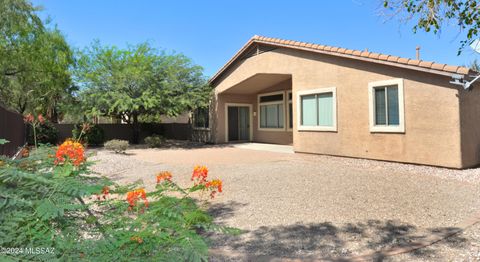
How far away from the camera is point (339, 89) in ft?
40.0

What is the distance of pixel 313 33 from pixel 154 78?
9.22 metres

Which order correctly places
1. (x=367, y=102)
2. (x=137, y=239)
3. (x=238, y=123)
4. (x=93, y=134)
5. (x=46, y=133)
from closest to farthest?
(x=137, y=239) → (x=367, y=102) → (x=46, y=133) → (x=93, y=134) → (x=238, y=123)

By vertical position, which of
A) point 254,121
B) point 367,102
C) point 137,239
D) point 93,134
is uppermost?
point 367,102

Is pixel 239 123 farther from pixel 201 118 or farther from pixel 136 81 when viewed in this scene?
pixel 136 81

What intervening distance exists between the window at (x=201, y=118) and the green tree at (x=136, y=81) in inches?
83.4

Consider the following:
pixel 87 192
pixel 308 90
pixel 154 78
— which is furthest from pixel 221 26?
pixel 87 192

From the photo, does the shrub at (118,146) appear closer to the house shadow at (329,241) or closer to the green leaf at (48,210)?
the house shadow at (329,241)

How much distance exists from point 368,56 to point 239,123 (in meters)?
10.7

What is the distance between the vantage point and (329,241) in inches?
168

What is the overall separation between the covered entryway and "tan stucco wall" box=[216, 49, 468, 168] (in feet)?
16.6

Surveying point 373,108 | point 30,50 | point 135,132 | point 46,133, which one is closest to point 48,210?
point 373,108

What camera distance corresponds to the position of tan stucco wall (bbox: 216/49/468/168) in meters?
9.40

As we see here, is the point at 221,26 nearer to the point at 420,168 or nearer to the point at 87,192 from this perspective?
the point at 420,168

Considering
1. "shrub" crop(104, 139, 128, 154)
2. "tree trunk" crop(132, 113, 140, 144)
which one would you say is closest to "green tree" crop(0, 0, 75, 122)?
"tree trunk" crop(132, 113, 140, 144)
